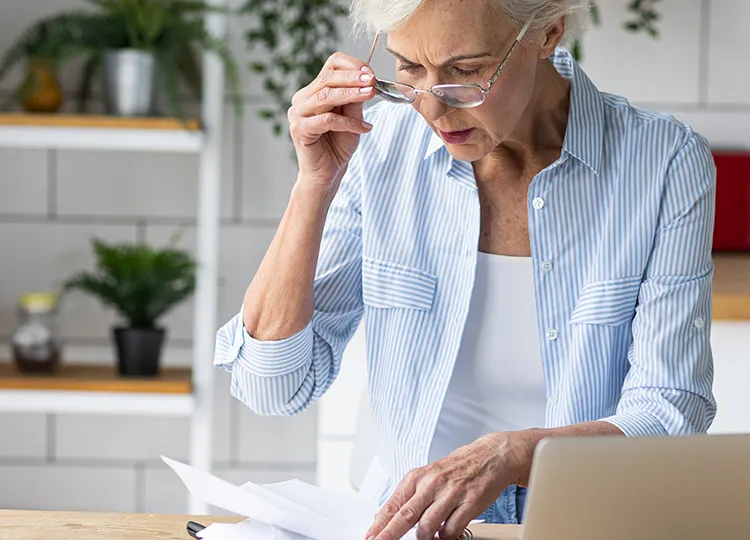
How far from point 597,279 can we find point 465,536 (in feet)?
1.66

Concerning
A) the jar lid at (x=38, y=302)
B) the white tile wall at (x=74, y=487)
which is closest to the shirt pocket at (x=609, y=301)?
the jar lid at (x=38, y=302)

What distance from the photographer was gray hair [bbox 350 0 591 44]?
1.16 m

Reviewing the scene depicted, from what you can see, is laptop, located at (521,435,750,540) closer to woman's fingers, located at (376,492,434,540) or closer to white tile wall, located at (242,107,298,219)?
woman's fingers, located at (376,492,434,540)

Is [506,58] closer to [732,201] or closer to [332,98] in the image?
[332,98]

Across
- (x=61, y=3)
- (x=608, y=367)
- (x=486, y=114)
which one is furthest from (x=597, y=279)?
(x=61, y=3)

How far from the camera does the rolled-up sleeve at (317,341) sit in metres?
1.31

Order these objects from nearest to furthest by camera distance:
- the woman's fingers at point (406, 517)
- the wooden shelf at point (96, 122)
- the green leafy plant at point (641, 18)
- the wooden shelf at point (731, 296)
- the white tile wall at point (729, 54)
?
1. the woman's fingers at point (406, 517)
2. the wooden shelf at point (731, 296)
3. the wooden shelf at point (96, 122)
4. the green leafy plant at point (641, 18)
5. the white tile wall at point (729, 54)

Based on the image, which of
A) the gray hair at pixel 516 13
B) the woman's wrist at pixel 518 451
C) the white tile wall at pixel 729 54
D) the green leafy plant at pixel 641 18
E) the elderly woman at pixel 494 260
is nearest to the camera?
the woman's wrist at pixel 518 451

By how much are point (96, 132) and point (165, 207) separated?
1.18ft

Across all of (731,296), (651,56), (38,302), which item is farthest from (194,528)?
(651,56)

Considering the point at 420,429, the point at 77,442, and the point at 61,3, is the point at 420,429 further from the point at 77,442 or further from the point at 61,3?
the point at 61,3

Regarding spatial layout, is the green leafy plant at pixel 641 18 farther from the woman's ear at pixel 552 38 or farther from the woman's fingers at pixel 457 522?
the woman's fingers at pixel 457 522

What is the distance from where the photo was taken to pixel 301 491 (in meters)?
1.03

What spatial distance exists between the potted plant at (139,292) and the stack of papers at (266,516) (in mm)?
1328
